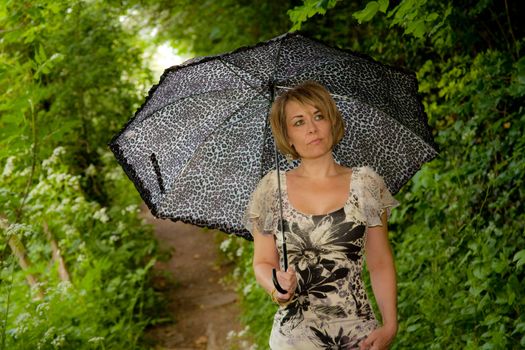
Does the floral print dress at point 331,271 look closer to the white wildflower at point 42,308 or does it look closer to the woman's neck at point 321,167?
the woman's neck at point 321,167

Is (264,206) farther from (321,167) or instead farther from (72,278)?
(72,278)

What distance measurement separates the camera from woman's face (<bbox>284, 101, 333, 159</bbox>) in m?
2.69

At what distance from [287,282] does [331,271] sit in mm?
270

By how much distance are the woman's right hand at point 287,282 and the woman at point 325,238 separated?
0.29 ft

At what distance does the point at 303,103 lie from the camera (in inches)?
105

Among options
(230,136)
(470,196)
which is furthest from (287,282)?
(470,196)

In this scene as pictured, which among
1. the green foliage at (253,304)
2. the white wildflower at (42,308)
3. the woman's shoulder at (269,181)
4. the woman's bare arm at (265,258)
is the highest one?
the woman's shoulder at (269,181)

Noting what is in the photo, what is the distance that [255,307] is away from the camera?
25.2 feet

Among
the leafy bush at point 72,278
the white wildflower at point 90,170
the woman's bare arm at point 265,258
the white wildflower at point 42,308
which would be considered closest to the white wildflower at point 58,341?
the leafy bush at point 72,278

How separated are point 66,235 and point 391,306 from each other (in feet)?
21.7

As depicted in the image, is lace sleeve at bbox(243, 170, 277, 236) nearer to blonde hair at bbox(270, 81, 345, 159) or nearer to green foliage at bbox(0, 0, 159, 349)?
blonde hair at bbox(270, 81, 345, 159)

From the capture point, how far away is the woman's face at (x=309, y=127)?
106 inches

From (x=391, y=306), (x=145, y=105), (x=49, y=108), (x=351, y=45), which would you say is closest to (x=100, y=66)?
(x=49, y=108)

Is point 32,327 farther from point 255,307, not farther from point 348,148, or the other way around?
point 348,148
